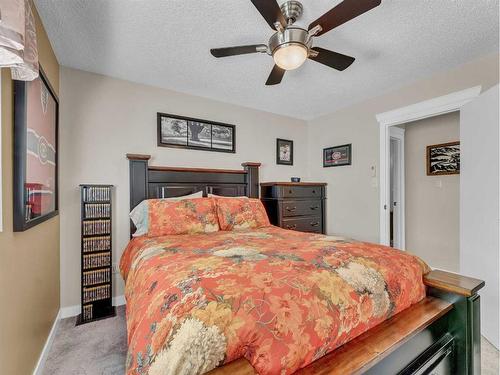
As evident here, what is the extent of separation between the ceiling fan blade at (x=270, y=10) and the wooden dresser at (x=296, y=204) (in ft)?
6.60

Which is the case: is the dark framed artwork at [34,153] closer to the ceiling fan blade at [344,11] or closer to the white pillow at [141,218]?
the white pillow at [141,218]

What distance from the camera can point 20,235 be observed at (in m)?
1.35

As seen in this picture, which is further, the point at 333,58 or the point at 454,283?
the point at 333,58

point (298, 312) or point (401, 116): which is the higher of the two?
point (401, 116)

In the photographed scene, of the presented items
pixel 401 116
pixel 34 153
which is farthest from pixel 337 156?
pixel 34 153

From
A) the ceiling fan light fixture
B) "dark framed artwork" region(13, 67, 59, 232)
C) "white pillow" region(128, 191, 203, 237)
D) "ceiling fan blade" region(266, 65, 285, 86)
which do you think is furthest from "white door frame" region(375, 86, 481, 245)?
"dark framed artwork" region(13, 67, 59, 232)

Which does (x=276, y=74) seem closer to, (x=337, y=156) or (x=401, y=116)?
(x=401, y=116)

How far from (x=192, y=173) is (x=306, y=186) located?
1583mm

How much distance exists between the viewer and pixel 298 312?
881 millimetres

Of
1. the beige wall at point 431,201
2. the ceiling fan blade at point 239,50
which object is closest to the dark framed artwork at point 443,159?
the beige wall at point 431,201

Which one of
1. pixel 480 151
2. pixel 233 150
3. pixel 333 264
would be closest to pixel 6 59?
pixel 333 264

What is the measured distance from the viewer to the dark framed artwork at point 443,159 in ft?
10.9

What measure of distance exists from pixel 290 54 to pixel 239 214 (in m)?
1.53

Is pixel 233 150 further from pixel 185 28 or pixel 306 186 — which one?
pixel 185 28
